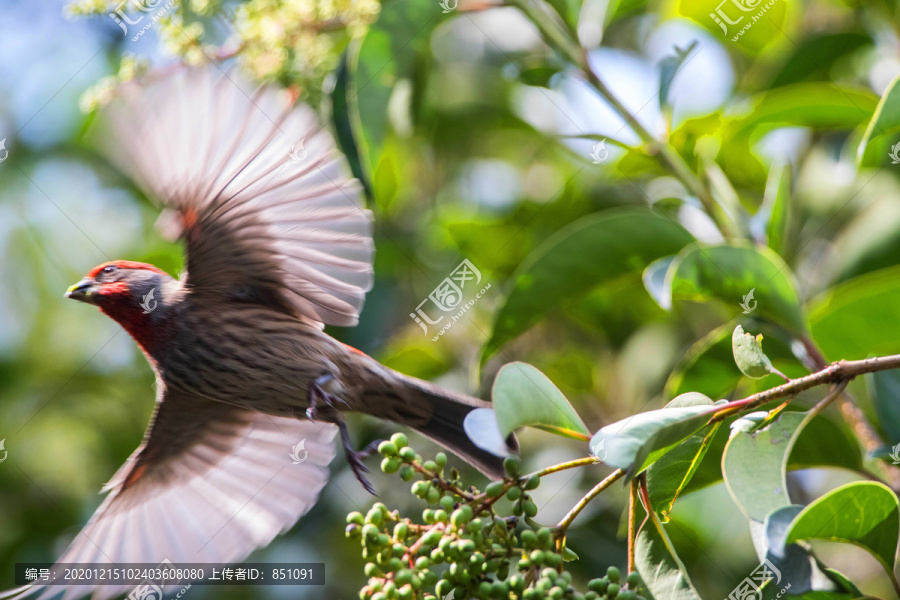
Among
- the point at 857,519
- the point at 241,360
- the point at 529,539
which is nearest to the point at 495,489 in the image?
the point at 529,539

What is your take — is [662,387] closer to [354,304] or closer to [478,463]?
[478,463]

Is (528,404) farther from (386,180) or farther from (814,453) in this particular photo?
(386,180)

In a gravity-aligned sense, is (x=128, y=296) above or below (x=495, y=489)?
above

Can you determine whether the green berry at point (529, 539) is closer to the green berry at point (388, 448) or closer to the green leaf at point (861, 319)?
the green berry at point (388, 448)

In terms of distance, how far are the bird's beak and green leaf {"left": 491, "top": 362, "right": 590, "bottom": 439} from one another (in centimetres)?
104

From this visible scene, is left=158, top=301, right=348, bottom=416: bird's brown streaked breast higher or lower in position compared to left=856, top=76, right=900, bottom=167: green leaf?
higher

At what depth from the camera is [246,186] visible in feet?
5.19

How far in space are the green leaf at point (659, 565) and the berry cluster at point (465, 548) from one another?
0.06 m

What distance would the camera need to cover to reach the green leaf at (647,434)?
1.01m

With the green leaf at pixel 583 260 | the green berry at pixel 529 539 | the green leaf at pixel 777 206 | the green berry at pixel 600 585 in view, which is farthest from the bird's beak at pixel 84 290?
the green leaf at pixel 777 206

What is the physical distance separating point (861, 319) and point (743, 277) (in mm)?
320

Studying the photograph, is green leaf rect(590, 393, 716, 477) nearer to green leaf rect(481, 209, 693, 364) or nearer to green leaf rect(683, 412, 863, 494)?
green leaf rect(683, 412, 863, 494)

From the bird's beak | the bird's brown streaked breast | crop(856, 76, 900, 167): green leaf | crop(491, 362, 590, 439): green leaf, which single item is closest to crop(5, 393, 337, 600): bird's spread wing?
the bird's brown streaked breast

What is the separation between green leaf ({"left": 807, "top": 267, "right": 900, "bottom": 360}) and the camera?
5.46ft
